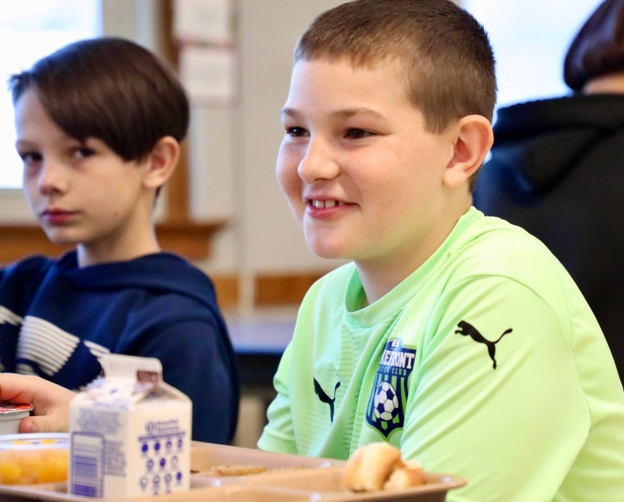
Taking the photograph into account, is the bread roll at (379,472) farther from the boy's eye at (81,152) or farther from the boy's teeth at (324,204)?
the boy's eye at (81,152)

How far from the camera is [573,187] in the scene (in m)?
1.89

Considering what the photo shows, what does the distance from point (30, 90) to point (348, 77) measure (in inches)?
35.4

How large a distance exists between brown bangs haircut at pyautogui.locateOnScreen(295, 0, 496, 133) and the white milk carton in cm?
62

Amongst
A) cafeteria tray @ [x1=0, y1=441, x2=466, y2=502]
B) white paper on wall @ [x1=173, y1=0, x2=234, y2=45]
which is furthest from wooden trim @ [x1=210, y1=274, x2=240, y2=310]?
cafeteria tray @ [x1=0, y1=441, x2=466, y2=502]

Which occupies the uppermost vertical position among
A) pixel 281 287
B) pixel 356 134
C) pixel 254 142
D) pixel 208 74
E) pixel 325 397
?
pixel 356 134

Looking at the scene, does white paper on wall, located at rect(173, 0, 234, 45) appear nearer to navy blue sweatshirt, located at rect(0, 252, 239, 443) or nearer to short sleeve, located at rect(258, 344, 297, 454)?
navy blue sweatshirt, located at rect(0, 252, 239, 443)

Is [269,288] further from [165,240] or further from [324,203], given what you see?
[324,203]

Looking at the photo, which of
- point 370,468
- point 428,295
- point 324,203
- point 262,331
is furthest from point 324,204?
point 262,331

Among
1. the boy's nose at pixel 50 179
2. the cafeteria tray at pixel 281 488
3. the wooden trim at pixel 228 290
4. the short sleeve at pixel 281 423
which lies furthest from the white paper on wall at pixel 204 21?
the cafeteria tray at pixel 281 488

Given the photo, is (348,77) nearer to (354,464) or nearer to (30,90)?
(354,464)

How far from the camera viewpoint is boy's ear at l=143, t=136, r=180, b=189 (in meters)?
2.02

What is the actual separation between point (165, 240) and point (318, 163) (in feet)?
8.78

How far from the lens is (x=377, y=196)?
123 centimetres

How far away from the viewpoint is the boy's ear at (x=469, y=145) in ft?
4.37
